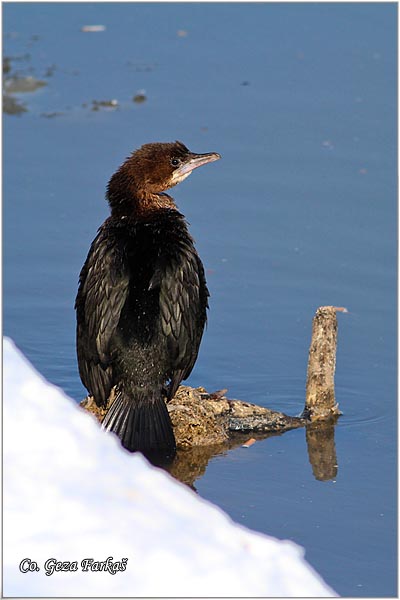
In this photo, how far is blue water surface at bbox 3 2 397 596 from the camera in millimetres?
6648

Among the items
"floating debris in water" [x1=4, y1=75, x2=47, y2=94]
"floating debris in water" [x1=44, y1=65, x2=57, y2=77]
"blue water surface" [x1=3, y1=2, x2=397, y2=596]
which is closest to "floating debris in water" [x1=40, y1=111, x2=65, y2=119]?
"blue water surface" [x1=3, y1=2, x2=397, y2=596]

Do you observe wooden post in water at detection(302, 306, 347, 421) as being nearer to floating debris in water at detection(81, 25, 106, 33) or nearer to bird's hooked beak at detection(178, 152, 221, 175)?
bird's hooked beak at detection(178, 152, 221, 175)

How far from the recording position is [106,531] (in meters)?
4.00

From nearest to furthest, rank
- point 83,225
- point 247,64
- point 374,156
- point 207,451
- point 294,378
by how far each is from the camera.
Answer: point 207,451
point 294,378
point 83,225
point 374,156
point 247,64

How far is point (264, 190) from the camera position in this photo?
10.2 metres

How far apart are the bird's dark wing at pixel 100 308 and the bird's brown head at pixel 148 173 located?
256 millimetres

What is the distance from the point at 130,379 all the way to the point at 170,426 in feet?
1.04

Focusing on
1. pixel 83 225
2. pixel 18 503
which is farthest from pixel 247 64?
pixel 18 503

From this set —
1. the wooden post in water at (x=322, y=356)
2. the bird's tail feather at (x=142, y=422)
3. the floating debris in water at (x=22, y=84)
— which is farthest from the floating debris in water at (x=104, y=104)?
the bird's tail feather at (x=142, y=422)

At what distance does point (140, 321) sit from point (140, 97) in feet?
18.7

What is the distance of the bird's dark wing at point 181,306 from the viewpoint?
21.4 feet

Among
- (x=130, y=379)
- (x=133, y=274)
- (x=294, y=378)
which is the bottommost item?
(x=294, y=378)

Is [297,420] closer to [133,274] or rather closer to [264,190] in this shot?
[133,274]

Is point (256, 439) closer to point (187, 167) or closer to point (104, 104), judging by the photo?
point (187, 167)
